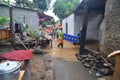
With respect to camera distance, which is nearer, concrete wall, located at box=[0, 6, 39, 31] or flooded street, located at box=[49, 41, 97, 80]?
flooded street, located at box=[49, 41, 97, 80]

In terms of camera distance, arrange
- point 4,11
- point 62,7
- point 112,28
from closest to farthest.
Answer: point 112,28 → point 4,11 → point 62,7

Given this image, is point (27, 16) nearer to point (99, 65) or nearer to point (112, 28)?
point (112, 28)

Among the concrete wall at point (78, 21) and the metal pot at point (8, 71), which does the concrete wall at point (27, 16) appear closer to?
the concrete wall at point (78, 21)

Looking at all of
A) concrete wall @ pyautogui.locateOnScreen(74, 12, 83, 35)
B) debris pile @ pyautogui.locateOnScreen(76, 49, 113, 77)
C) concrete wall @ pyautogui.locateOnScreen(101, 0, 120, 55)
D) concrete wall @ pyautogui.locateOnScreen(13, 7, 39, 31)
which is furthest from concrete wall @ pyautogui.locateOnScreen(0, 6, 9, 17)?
concrete wall @ pyautogui.locateOnScreen(101, 0, 120, 55)

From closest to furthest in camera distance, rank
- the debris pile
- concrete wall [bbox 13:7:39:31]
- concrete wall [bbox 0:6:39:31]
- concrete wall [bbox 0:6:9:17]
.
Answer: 1. the debris pile
2. concrete wall [bbox 0:6:9:17]
3. concrete wall [bbox 0:6:39:31]
4. concrete wall [bbox 13:7:39:31]

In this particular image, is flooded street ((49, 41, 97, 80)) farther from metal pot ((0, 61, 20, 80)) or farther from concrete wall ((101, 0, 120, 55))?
metal pot ((0, 61, 20, 80))

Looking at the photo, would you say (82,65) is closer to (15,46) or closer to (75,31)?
(15,46)

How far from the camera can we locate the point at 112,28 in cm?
615

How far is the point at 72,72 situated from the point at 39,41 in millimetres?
4726

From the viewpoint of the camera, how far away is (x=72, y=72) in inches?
227

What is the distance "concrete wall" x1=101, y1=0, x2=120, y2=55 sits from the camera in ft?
18.6

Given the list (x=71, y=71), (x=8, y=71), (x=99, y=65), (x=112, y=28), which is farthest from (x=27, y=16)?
(x=8, y=71)

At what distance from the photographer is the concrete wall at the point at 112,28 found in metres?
5.65

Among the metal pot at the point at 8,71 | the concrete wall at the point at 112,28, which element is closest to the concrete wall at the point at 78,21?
the concrete wall at the point at 112,28
